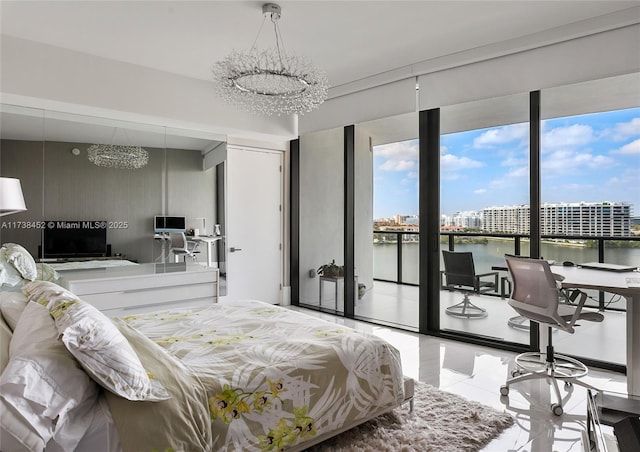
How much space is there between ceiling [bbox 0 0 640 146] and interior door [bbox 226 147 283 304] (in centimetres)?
173

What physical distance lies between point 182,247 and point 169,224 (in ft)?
1.02

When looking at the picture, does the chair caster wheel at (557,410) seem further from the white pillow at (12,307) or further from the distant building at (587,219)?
the white pillow at (12,307)

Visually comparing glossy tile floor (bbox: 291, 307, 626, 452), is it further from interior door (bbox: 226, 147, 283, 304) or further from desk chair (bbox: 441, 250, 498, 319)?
interior door (bbox: 226, 147, 283, 304)

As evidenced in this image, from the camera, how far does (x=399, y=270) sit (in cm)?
550

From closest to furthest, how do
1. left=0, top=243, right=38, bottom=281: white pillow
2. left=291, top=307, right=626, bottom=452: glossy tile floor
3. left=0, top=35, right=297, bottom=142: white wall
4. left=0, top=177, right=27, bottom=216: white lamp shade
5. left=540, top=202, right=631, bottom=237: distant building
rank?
left=0, top=177, right=27, bottom=216: white lamp shade
left=291, top=307, right=626, bottom=452: glossy tile floor
left=0, top=35, right=297, bottom=142: white wall
left=0, top=243, right=38, bottom=281: white pillow
left=540, top=202, right=631, bottom=237: distant building

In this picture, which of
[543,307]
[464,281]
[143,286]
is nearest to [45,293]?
[143,286]

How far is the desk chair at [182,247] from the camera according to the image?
15.9 ft

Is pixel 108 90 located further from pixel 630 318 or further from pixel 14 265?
pixel 630 318

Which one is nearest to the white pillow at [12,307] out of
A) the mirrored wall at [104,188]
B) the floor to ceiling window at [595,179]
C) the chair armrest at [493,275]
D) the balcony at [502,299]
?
the mirrored wall at [104,188]

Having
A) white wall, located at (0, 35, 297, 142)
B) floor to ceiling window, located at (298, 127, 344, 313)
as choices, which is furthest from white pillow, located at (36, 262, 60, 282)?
floor to ceiling window, located at (298, 127, 344, 313)

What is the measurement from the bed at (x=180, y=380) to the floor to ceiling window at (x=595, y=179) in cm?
256

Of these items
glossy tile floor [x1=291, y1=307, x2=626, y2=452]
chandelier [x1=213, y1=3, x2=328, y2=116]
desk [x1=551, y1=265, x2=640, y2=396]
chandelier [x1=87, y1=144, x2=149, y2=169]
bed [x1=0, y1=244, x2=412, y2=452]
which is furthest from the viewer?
chandelier [x1=87, y1=144, x2=149, y2=169]

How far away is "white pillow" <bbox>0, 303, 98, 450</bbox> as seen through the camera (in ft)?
4.30

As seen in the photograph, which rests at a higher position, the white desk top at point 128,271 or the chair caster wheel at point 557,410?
the white desk top at point 128,271
